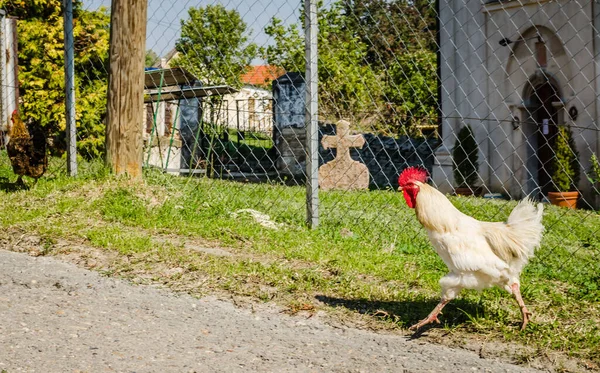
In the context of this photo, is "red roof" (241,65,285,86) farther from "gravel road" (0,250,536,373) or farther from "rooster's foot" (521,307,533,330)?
"rooster's foot" (521,307,533,330)

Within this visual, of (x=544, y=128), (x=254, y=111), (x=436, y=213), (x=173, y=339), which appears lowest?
(x=173, y=339)

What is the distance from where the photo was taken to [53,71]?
14789 mm

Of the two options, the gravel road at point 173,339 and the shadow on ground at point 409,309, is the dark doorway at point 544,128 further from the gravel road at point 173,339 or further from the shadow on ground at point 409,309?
the gravel road at point 173,339

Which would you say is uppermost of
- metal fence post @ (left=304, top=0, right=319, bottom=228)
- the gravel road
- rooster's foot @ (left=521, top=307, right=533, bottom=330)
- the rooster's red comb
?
metal fence post @ (left=304, top=0, right=319, bottom=228)

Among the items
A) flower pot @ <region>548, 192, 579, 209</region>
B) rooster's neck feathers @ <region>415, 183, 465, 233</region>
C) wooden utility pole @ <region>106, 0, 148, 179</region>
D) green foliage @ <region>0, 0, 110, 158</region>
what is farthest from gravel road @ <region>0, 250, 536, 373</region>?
green foliage @ <region>0, 0, 110, 158</region>

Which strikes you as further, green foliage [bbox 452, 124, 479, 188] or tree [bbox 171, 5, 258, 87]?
green foliage [bbox 452, 124, 479, 188]

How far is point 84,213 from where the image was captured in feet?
21.2

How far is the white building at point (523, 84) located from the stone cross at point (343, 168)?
5.89 ft

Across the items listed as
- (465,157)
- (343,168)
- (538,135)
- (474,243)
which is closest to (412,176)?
(474,243)

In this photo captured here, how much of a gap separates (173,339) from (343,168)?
1047 cm

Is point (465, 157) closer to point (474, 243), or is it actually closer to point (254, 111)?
point (254, 111)

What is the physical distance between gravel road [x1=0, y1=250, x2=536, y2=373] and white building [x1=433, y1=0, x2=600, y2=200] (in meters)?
9.82

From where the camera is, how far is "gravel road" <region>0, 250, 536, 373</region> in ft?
10.8

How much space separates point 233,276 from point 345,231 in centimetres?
179
